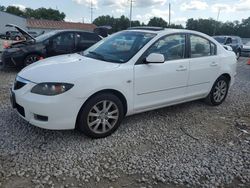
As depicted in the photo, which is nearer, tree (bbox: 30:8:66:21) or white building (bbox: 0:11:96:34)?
white building (bbox: 0:11:96:34)

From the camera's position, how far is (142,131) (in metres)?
4.14

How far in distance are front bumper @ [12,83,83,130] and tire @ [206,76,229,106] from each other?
122 inches

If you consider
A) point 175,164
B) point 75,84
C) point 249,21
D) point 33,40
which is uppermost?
point 249,21

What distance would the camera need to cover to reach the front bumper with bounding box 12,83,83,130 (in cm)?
332

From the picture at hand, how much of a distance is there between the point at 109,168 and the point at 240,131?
8.35ft

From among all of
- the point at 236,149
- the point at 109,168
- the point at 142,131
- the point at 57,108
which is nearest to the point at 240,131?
the point at 236,149

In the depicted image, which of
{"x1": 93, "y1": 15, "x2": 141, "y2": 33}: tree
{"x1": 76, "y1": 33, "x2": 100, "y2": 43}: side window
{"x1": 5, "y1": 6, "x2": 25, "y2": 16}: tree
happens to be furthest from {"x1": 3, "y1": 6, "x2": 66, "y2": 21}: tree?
{"x1": 76, "y1": 33, "x2": 100, "y2": 43}: side window

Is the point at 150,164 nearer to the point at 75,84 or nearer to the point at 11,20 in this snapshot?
the point at 75,84

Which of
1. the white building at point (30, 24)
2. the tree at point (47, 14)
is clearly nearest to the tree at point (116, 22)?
the white building at point (30, 24)

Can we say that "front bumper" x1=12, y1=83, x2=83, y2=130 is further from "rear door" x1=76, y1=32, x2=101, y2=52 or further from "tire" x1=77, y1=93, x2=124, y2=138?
"rear door" x1=76, y1=32, x2=101, y2=52

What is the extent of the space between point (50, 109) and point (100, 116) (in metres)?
0.74

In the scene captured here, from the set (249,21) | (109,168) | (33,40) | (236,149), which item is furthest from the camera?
(249,21)

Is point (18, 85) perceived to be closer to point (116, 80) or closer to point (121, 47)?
point (116, 80)

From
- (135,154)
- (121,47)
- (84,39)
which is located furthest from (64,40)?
(135,154)
